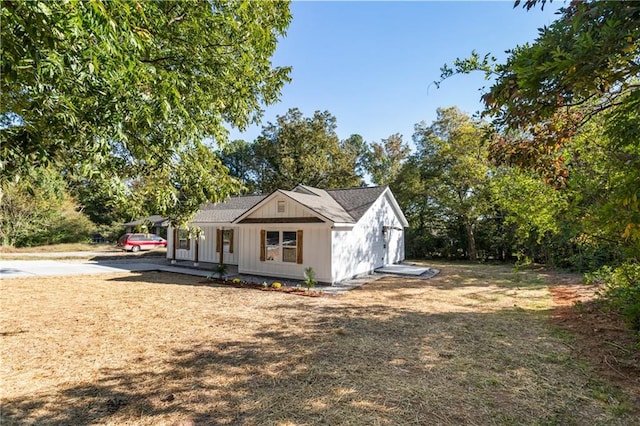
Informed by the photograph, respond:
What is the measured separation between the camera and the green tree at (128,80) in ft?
8.16

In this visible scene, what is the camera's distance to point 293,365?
475cm

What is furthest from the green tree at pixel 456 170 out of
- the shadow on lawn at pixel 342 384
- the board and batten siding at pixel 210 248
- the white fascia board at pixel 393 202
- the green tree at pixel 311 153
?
the shadow on lawn at pixel 342 384

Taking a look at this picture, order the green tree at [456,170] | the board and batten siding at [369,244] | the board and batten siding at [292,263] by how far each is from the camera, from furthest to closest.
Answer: the green tree at [456,170] < the board and batten siding at [369,244] < the board and batten siding at [292,263]

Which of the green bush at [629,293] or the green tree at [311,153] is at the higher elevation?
the green tree at [311,153]

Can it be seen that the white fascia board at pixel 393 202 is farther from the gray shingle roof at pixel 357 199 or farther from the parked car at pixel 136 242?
the parked car at pixel 136 242

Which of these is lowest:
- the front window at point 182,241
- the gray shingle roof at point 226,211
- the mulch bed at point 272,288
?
the mulch bed at point 272,288

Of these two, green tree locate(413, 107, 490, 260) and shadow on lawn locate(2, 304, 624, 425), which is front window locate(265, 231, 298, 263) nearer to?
shadow on lawn locate(2, 304, 624, 425)

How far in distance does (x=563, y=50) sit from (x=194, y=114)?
4683 millimetres

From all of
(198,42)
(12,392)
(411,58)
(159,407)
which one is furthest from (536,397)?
(411,58)

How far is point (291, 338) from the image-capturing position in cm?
595

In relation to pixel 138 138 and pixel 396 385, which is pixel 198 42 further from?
pixel 396 385

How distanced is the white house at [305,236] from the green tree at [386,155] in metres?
19.4

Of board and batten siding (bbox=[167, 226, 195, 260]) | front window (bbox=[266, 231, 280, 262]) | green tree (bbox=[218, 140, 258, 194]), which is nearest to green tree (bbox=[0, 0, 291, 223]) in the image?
front window (bbox=[266, 231, 280, 262])

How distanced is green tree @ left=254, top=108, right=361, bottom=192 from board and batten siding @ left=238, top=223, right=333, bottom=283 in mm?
15787
